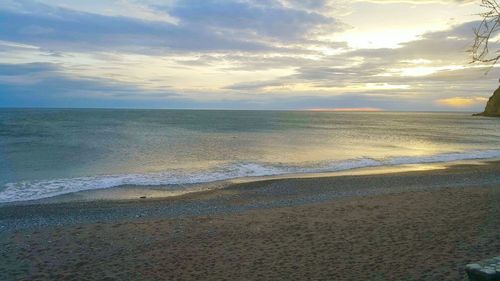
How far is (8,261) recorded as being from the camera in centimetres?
874

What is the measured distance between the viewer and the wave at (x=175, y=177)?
59.9ft

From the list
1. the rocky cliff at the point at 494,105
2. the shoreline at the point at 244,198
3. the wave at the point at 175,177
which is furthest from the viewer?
the rocky cliff at the point at 494,105

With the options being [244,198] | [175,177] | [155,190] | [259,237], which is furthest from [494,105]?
[259,237]

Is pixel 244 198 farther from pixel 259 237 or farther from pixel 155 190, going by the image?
pixel 259 237

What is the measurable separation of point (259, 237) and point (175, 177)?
12.8 metres

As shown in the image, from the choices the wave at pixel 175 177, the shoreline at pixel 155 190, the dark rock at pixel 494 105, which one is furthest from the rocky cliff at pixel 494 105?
the shoreline at pixel 155 190

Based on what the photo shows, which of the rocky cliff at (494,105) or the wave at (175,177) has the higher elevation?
the rocky cliff at (494,105)

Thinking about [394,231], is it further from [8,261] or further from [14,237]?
[14,237]

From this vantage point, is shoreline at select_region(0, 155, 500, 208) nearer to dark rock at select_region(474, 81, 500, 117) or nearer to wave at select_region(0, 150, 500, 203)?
wave at select_region(0, 150, 500, 203)

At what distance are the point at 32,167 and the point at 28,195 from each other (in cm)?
890

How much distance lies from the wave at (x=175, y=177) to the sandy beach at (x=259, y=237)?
311 centimetres

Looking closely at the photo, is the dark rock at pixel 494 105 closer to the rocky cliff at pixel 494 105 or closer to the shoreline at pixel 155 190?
the rocky cliff at pixel 494 105

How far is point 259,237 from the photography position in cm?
997

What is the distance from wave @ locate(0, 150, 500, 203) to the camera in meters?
18.3
